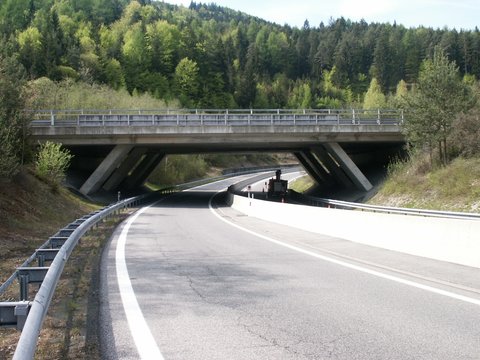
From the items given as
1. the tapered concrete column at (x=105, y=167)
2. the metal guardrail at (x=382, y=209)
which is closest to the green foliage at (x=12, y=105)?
the tapered concrete column at (x=105, y=167)

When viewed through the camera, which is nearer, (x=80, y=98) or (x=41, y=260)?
(x=41, y=260)

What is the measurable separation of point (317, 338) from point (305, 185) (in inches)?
2375

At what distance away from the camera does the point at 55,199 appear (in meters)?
26.6

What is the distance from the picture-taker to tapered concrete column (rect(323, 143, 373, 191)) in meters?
41.3

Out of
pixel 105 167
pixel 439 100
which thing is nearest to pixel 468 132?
pixel 439 100

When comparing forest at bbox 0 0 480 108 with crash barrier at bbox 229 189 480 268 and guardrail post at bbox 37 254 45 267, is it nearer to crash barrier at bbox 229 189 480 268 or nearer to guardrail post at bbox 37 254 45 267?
crash barrier at bbox 229 189 480 268

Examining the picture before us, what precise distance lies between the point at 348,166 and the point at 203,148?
15676mm

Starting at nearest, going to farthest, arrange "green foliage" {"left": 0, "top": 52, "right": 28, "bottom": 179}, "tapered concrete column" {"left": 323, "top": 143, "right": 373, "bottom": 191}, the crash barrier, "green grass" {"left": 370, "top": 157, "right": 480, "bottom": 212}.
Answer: the crash barrier
"green foliage" {"left": 0, "top": 52, "right": 28, "bottom": 179}
"green grass" {"left": 370, "top": 157, "right": 480, "bottom": 212}
"tapered concrete column" {"left": 323, "top": 143, "right": 373, "bottom": 191}

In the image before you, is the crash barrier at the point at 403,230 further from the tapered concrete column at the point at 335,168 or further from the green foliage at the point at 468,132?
Answer: the tapered concrete column at the point at 335,168

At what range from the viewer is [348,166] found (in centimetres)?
4125

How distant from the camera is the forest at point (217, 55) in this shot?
341ft

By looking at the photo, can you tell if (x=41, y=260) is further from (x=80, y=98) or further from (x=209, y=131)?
(x=80, y=98)

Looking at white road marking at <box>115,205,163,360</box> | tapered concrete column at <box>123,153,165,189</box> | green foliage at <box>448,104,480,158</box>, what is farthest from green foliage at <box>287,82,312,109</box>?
white road marking at <box>115,205,163,360</box>

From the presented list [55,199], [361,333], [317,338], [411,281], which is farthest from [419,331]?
[55,199]
